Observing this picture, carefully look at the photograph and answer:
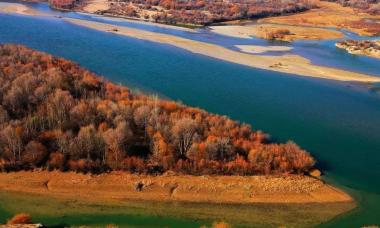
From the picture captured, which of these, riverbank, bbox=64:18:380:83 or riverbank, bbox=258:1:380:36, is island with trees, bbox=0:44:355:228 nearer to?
riverbank, bbox=64:18:380:83

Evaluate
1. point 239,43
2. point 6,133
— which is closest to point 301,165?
point 6,133

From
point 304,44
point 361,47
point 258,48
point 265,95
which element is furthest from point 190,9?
point 265,95

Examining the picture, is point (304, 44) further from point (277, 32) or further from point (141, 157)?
point (141, 157)

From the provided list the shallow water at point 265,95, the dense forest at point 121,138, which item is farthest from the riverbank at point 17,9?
the dense forest at point 121,138

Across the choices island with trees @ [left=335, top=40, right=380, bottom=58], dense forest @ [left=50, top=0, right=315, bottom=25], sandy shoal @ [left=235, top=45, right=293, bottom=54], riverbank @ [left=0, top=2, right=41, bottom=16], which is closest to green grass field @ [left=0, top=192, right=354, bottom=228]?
sandy shoal @ [left=235, top=45, right=293, bottom=54]

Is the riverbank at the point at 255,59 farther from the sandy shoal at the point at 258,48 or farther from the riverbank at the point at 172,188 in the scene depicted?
the riverbank at the point at 172,188
